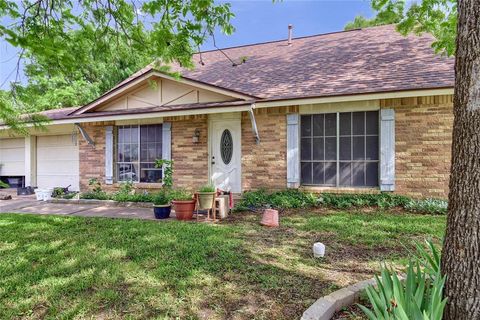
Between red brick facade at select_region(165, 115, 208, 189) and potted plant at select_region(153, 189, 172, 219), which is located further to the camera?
red brick facade at select_region(165, 115, 208, 189)

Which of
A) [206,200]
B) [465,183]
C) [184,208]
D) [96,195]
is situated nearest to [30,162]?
[96,195]

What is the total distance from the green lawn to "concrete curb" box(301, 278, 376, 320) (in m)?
0.23

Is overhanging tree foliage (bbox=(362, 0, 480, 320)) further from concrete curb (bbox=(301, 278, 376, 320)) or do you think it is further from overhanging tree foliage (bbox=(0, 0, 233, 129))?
overhanging tree foliage (bbox=(0, 0, 233, 129))

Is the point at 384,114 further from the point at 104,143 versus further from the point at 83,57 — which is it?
the point at 104,143

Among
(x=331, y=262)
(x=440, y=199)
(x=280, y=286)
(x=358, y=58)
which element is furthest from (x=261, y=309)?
(x=358, y=58)

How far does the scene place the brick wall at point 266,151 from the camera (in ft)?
27.5

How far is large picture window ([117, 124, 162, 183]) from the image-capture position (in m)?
9.80

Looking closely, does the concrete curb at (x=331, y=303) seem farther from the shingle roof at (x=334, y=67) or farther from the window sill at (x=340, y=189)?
the shingle roof at (x=334, y=67)

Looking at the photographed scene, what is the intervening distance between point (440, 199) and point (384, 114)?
2.34 m

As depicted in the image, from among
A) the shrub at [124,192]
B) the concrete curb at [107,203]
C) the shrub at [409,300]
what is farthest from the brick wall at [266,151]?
the shrub at [409,300]

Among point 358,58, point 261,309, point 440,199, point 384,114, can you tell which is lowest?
point 261,309

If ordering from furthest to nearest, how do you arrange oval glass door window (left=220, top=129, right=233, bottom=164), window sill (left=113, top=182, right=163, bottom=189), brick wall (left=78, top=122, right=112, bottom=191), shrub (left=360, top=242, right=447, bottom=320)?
brick wall (left=78, top=122, right=112, bottom=191)
window sill (left=113, top=182, right=163, bottom=189)
oval glass door window (left=220, top=129, right=233, bottom=164)
shrub (left=360, top=242, right=447, bottom=320)

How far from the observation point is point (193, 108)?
8398 mm

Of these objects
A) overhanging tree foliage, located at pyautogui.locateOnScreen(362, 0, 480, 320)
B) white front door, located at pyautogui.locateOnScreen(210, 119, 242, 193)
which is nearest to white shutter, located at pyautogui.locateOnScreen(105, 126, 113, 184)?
white front door, located at pyautogui.locateOnScreen(210, 119, 242, 193)
